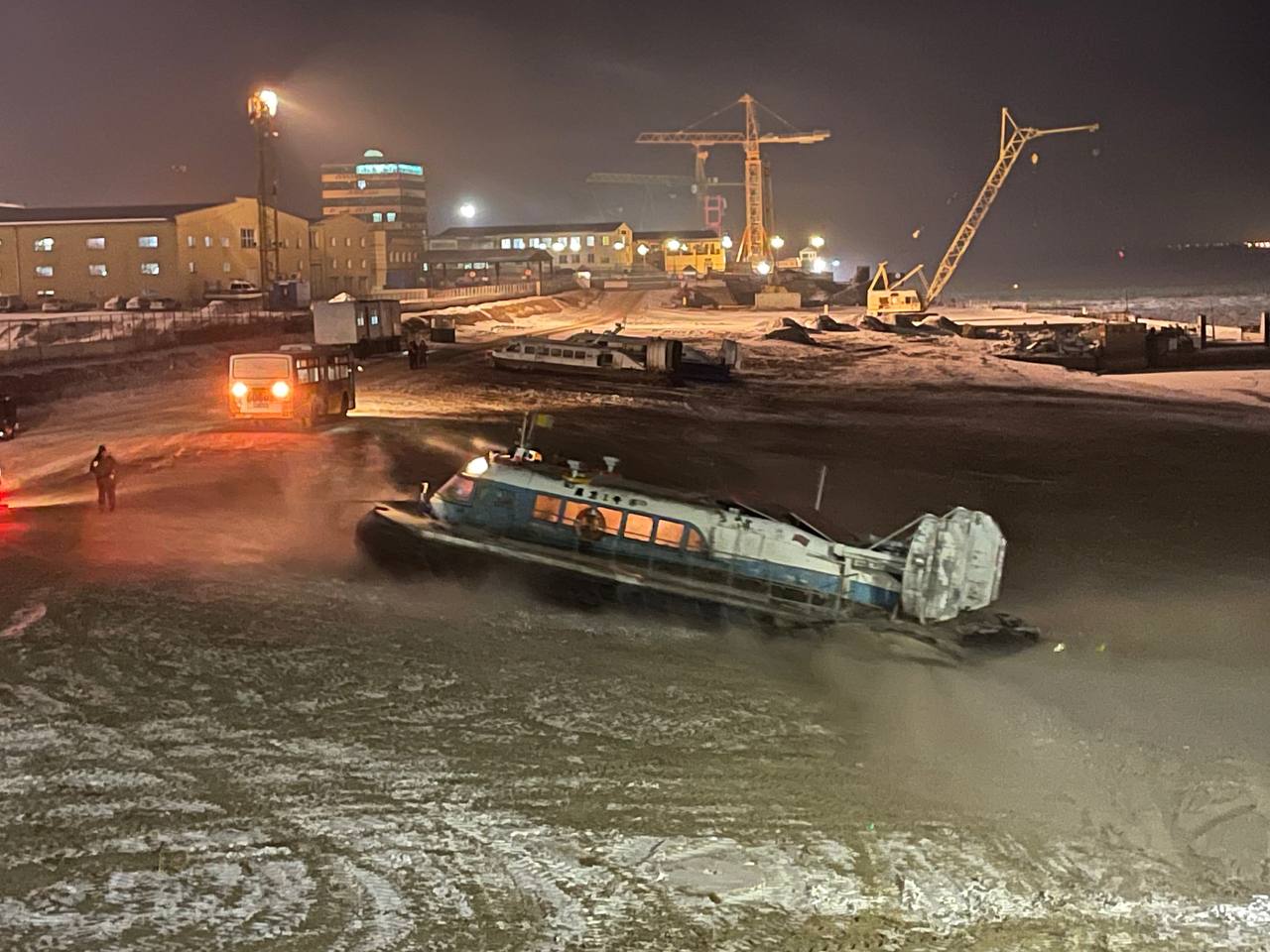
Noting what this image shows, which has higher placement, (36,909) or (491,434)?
(491,434)

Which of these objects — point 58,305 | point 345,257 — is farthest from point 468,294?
point 58,305

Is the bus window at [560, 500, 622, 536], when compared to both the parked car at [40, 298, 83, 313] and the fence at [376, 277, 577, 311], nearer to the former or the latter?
the fence at [376, 277, 577, 311]

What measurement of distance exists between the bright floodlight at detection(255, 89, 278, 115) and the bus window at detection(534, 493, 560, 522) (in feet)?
142

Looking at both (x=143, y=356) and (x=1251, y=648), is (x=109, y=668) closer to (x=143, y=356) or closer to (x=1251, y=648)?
(x=1251, y=648)

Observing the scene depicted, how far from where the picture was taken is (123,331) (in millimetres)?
49156

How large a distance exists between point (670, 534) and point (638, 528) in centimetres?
46

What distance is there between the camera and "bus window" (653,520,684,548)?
15414 mm

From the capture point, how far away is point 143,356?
42.0 meters

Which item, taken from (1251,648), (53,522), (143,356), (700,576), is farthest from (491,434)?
(143,356)

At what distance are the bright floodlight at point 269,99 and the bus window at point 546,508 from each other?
43.3 meters

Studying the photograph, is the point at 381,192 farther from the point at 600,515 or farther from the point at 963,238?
the point at 600,515

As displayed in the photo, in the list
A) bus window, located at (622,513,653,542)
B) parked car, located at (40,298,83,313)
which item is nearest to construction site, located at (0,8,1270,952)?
bus window, located at (622,513,653,542)

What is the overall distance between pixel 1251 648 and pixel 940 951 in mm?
8277

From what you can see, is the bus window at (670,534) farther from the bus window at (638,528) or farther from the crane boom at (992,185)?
the crane boom at (992,185)
